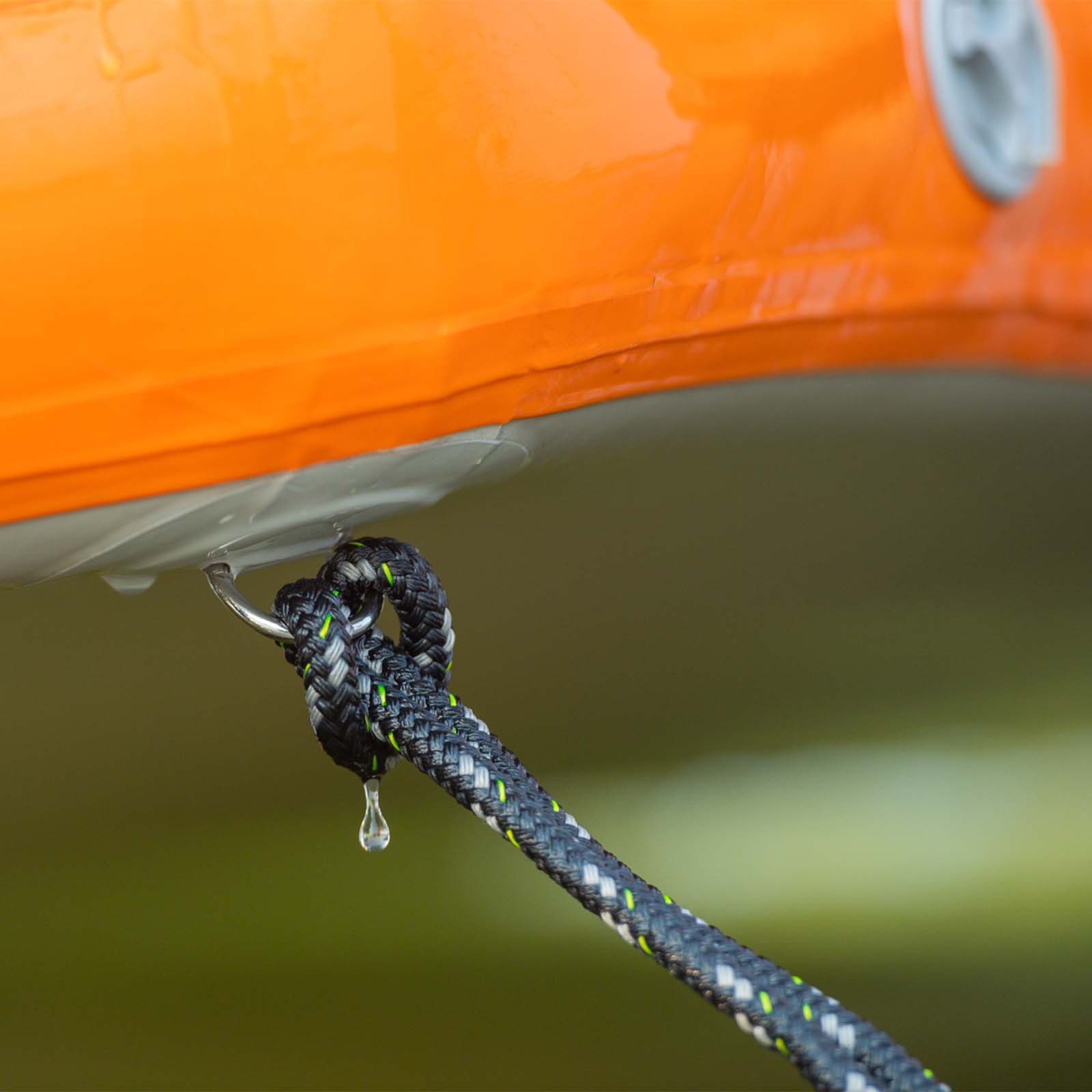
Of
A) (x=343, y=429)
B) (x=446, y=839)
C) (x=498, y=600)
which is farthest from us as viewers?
(x=446, y=839)

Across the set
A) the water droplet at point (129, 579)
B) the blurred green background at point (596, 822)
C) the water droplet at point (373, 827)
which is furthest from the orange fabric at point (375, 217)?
the blurred green background at point (596, 822)

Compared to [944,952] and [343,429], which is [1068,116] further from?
[944,952]

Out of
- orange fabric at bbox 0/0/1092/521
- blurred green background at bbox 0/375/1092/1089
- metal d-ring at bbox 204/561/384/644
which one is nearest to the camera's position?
orange fabric at bbox 0/0/1092/521

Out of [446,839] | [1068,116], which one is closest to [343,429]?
Result: [1068,116]

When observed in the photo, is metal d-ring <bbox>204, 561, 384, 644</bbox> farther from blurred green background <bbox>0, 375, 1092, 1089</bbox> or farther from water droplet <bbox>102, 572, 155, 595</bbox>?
blurred green background <bbox>0, 375, 1092, 1089</bbox>

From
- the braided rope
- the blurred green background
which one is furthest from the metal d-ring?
the blurred green background

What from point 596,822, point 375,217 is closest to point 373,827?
point 375,217

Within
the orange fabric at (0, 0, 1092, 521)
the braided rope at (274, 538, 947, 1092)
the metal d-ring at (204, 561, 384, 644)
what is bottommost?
the braided rope at (274, 538, 947, 1092)
